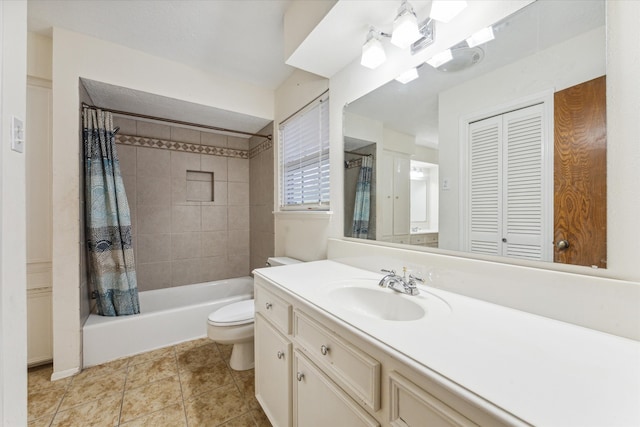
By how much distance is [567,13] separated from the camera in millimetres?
811

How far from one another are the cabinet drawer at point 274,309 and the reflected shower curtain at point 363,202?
2.22 feet

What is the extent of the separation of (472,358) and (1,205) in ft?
4.03

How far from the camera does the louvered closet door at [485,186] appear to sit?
0.97m

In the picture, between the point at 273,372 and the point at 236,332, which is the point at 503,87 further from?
the point at 236,332

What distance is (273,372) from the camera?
48.4 inches

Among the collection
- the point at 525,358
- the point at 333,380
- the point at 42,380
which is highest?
the point at 525,358

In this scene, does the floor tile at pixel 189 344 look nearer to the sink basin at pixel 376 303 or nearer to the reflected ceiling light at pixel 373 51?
the sink basin at pixel 376 303

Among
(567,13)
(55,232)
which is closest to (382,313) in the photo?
(567,13)

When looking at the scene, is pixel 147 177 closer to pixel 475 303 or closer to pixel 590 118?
pixel 475 303

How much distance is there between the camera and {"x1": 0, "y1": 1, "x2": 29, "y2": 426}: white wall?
2.21 ft

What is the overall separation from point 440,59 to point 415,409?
1.30 m

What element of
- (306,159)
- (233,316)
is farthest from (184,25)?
(233,316)

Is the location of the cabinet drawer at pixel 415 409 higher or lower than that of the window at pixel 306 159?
lower

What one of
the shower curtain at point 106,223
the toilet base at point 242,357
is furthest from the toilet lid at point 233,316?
the shower curtain at point 106,223
